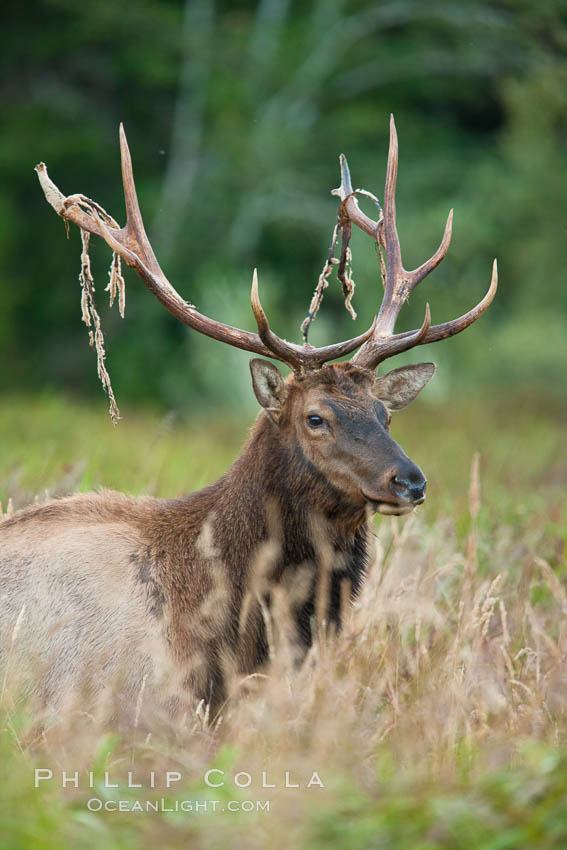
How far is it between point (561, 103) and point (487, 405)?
8.89 m

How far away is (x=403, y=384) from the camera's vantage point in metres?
5.11

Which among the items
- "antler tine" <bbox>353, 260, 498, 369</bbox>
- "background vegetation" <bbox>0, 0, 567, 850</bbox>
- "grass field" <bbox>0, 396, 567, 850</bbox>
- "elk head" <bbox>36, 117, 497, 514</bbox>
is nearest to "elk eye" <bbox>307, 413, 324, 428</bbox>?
"elk head" <bbox>36, 117, 497, 514</bbox>

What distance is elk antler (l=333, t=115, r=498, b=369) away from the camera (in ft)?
15.8

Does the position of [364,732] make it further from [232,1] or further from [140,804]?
[232,1]

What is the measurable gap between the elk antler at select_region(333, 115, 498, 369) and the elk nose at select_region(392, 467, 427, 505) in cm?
59

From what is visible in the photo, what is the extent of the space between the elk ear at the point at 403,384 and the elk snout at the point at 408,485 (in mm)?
815

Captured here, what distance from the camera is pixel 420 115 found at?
27.2 meters

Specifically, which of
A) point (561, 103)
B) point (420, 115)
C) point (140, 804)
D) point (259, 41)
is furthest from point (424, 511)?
point (420, 115)

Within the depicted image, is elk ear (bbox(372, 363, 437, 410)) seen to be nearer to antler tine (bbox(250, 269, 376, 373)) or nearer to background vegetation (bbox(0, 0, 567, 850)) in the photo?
antler tine (bbox(250, 269, 376, 373))

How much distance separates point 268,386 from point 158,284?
0.69 meters

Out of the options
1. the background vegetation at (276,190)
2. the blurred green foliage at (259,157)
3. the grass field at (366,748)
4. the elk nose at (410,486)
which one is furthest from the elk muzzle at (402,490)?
the blurred green foliage at (259,157)

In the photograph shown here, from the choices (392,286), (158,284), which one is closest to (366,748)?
(158,284)

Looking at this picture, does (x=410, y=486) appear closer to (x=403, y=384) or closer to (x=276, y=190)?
(x=403, y=384)

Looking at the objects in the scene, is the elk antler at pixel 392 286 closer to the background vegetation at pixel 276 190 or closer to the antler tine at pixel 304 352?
the antler tine at pixel 304 352
